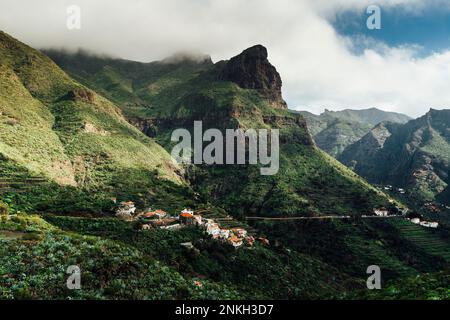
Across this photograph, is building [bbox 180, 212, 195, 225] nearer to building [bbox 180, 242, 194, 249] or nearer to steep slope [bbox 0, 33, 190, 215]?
building [bbox 180, 242, 194, 249]

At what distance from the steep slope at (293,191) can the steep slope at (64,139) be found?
23587 millimetres

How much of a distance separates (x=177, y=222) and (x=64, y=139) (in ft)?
159

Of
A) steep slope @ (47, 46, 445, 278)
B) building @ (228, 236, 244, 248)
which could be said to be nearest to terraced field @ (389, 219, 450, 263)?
steep slope @ (47, 46, 445, 278)

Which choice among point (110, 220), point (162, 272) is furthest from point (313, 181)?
point (162, 272)

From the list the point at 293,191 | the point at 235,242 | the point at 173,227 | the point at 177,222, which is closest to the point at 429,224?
the point at 293,191

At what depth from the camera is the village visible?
6982 cm

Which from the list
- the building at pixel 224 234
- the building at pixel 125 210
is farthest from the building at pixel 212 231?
the building at pixel 125 210

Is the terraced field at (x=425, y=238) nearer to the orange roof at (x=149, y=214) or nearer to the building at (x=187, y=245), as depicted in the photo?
the building at (x=187, y=245)

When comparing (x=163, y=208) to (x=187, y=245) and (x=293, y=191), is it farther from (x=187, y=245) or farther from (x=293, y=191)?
(x=293, y=191)

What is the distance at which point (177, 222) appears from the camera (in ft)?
245

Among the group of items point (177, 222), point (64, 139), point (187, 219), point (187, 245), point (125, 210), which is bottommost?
point (187, 245)

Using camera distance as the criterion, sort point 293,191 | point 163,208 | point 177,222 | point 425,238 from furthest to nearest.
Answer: point 293,191
point 425,238
point 163,208
point 177,222

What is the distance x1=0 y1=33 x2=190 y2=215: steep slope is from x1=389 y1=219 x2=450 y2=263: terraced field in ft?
232

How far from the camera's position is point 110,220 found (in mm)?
63781
